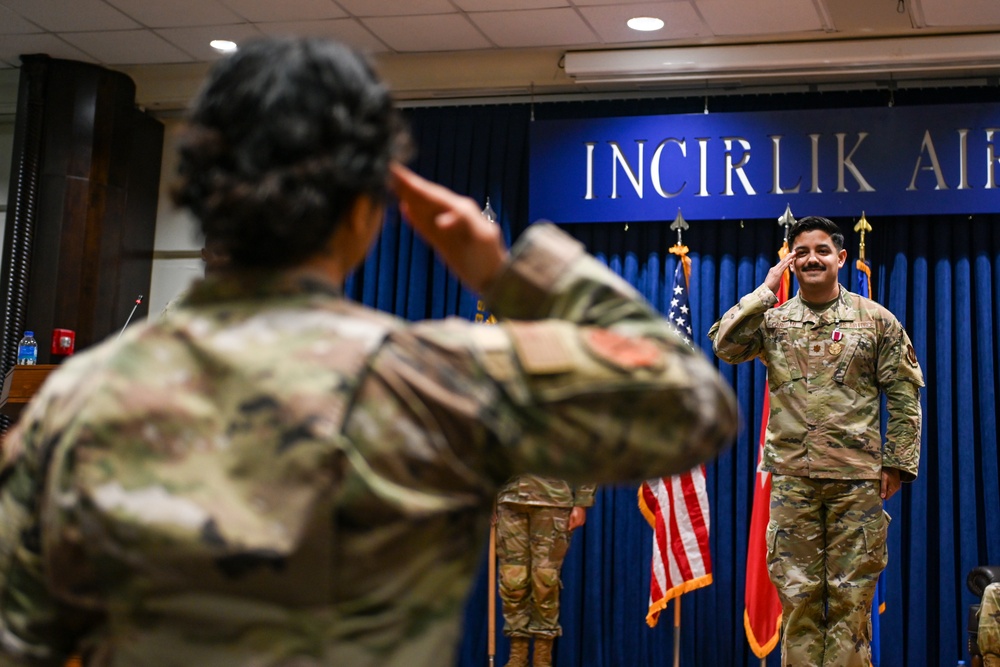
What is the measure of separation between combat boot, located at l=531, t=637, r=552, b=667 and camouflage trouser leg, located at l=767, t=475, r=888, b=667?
146 centimetres

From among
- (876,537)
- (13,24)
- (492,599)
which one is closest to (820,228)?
(876,537)

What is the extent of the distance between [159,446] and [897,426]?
3.91m

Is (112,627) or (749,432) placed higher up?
(749,432)

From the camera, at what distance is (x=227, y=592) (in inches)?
33.8

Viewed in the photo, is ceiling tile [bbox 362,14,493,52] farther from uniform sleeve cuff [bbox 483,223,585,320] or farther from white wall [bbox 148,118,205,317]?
uniform sleeve cuff [bbox 483,223,585,320]

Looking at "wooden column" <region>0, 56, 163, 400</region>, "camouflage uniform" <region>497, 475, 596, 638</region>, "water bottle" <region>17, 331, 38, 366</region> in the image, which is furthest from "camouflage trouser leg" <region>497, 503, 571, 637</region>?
"wooden column" <region>0, 56, 163, 400</region>

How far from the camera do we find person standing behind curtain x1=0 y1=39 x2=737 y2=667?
2.83ft

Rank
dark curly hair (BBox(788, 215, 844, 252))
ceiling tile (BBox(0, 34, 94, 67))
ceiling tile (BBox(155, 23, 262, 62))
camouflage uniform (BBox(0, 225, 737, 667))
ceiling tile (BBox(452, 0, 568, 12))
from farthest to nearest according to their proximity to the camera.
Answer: ceiling tile (BBox(0, 34, 94, 67)) → ceiling tile (BBox(155, 23, 262, 62)) → ceiling tile (BBox(452, 0, 568, 12)) → dark curly hair (BBox(788, 215, 844, 252)) → camouflage uniform (BBox(0, 225, 737, 667))

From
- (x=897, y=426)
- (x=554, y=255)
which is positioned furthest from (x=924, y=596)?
(x=554, y=255)

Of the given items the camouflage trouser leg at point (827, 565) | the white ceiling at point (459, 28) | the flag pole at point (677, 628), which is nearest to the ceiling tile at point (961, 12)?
the white ceiling at point (459, 28)

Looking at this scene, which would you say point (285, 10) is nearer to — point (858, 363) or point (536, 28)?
point (536, 28)

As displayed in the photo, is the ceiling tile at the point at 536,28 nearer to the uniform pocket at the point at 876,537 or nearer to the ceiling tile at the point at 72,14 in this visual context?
the ceiling tile at the point at 72,14

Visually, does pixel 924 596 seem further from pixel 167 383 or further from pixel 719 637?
pixel 167 383

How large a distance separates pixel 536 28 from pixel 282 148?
5435 mm
